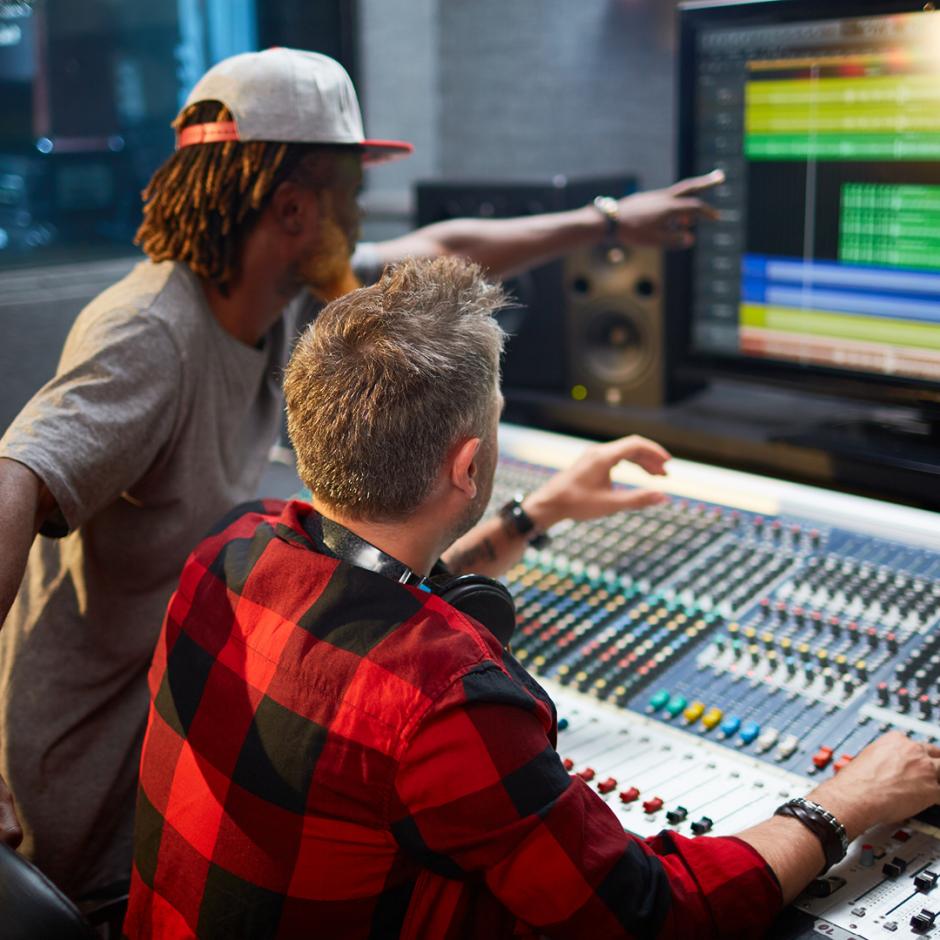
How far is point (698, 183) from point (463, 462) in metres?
0.95

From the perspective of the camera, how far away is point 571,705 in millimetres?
1182

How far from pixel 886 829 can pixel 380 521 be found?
0.50 m

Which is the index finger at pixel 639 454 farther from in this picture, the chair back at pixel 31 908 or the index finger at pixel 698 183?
the chair back at pixel 31 908

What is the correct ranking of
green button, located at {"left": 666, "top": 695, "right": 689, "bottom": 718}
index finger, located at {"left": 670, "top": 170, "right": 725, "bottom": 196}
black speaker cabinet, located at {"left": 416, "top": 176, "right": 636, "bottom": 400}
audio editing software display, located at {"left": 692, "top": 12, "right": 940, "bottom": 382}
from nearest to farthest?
green button, located at {"left": 666, "top": 695, "right": 689, "bottom": 718} → audio editing software display, located at {"left": 692, "top": 12, "right": 940, "bottom": 382} → index finger, located at {"left": 670, "top": 170, "right": 725, "bottom": 196} → black speaker cabinet, located at {"left": 416, "top": 176, "right": 636, "bottom": 400}

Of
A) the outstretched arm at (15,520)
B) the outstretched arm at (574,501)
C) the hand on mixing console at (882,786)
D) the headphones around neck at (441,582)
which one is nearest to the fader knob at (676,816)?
the hand on mixing console at (882,786)

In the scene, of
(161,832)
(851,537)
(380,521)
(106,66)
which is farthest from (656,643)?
(106,66)

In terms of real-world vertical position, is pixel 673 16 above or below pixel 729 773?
above

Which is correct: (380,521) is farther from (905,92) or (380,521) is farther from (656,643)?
(905,92)

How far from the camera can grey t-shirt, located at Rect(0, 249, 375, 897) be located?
52.6 inches

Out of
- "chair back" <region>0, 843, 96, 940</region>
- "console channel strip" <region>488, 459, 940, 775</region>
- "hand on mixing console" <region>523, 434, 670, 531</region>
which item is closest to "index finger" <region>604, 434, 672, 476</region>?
"hand on mixing console" <region>523, 434, 670, 531</region>

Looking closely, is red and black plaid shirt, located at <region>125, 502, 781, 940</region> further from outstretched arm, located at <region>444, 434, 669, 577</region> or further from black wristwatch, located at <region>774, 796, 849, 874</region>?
outstretched arm, located at <region>444, 434, 669, 577</region>

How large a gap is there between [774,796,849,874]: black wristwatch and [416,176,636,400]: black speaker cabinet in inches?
43.8

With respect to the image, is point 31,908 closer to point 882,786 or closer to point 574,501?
point 882,786

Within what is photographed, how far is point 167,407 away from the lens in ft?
4.25
